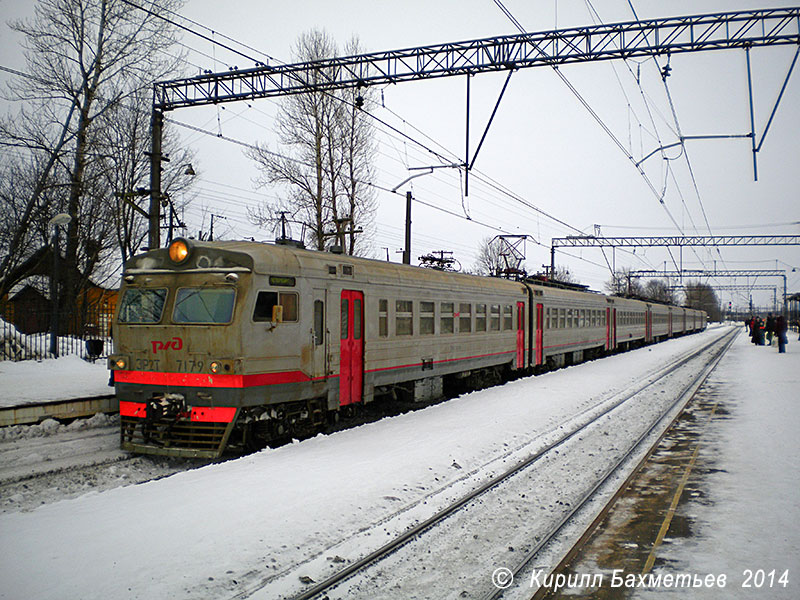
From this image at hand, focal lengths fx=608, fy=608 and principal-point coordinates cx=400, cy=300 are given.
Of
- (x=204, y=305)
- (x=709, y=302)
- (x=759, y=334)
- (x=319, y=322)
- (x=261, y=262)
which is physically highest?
(x=709, y=302)

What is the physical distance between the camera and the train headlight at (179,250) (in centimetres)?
905

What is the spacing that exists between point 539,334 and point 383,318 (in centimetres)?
1022

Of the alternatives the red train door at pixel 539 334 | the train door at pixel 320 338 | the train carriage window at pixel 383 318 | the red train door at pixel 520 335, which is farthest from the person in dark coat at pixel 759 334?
the train door at pixel 320 338

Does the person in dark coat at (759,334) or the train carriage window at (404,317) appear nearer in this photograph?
the train carriage window at (404,317)

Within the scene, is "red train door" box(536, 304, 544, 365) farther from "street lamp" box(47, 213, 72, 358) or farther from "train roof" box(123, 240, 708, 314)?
"street lamp" box(47, 213, 72, 358)

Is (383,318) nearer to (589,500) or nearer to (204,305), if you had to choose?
(204,305)

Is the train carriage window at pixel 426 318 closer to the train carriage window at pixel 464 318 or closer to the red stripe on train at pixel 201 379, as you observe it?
the train carriage window at pixel 464 318

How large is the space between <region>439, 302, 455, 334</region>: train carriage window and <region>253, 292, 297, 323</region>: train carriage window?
5.21 metres

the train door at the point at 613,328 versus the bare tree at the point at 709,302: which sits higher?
the bare tree at the point at 709,302

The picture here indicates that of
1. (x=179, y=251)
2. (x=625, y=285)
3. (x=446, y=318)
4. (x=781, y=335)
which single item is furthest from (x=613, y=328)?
(x=625, y=285)

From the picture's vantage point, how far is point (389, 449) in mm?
9180

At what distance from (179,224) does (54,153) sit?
7085mm

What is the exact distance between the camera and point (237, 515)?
6195 millimetres

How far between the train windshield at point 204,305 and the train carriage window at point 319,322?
1642 mm
